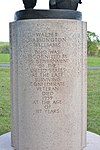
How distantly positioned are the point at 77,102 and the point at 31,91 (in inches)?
26.6

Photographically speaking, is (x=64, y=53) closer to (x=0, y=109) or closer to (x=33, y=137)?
(x=33, y=137)

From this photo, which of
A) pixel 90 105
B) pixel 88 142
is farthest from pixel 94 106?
pixel 88 142

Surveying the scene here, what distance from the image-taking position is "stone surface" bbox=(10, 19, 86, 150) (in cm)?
501

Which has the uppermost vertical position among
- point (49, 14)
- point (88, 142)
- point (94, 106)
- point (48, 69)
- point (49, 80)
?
point (49, 14)

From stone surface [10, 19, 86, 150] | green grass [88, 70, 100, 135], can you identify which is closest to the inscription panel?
stone surface [10, 19, 86, 150]

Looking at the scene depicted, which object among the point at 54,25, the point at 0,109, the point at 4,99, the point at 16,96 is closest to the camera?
the point at 54,25

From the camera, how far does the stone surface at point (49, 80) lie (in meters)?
5.01

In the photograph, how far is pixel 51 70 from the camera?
5.03 m

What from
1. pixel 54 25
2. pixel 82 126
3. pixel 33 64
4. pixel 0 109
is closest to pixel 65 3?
pixel 54 25

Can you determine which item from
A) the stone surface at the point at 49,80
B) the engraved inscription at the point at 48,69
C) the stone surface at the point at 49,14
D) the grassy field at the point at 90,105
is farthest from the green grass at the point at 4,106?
the stone surface at the point at 49,14

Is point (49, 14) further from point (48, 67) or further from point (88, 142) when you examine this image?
point (88, 142)

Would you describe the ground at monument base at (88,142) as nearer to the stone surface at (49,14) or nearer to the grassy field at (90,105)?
the grassy field at (90,105)

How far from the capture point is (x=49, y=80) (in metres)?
5.06

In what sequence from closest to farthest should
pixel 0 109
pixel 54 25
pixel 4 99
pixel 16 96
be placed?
1. pixel 54 25
2. pixel 16 96
3. pixel 0 109
4. pixel 4 99
